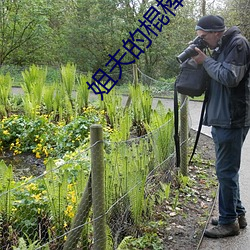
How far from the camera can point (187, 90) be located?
3.18m

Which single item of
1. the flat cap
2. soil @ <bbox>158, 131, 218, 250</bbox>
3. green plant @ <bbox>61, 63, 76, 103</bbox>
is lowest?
soil @ <bbox>158, 131, 218, 250</bbox>

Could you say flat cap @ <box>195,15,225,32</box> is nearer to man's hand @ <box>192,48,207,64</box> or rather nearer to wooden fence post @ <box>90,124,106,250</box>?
man's hand @ <box>192,48,207,64</box>

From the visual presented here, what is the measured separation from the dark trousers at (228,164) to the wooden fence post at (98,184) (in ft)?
3.70

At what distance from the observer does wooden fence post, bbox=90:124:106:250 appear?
2357 mm

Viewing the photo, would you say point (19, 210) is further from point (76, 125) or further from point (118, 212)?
point (76, 125)

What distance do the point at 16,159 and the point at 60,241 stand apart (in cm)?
275

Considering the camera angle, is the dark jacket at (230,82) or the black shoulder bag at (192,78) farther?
the black shoulder bag at (192,78)

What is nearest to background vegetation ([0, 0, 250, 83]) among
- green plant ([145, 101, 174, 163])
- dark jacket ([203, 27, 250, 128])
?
green plant ([145, 101, 174, 163])

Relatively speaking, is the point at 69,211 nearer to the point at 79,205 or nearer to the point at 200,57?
the point at 79,205

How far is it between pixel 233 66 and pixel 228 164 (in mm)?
793

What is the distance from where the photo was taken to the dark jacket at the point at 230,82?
2828 millimetres

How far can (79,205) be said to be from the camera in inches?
97.5

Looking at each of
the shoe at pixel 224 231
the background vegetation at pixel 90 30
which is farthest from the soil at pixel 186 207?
the background vegetation at pixel 90 30

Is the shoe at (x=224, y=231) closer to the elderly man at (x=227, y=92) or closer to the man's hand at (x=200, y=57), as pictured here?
the elderly man at (x=227, y=92)
